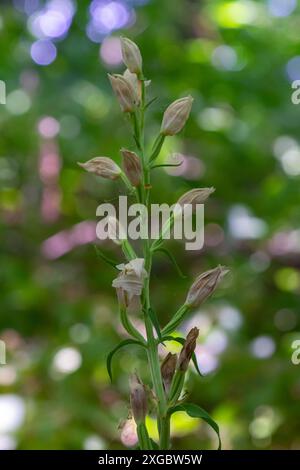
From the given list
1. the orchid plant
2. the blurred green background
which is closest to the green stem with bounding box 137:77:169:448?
the orchid plant

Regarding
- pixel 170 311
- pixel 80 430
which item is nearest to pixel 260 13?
pixel 170 311

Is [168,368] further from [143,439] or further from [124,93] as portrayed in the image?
[124,93]

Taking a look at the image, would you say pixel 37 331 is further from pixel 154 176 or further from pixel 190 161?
pixel 190 161

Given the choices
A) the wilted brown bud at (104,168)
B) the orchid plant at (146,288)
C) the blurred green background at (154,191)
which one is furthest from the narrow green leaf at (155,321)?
the blurred green background at (154,191)

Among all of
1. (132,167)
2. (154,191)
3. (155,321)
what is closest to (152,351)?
(155,321)

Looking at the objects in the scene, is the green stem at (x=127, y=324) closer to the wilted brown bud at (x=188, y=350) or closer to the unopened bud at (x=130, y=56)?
the wilted brown bud at (x=188, y=350)

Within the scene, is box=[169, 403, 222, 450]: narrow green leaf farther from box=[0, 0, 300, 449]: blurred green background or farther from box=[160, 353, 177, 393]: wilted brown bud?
box=[0, 0, 300, 449]: blurred green background
